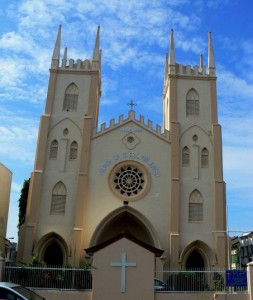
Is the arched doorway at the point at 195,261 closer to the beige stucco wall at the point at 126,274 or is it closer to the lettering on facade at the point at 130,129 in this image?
the lettering on facade at the point at 130,129

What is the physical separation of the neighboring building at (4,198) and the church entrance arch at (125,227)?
9.06 m

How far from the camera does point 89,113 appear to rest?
29609mm

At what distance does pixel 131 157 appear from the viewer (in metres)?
28.5

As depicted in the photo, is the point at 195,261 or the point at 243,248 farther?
the point at 243,248

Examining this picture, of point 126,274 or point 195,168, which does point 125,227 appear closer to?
point 195,168

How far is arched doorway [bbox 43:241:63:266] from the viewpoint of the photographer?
27062 mm

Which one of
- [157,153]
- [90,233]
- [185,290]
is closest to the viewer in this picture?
[185,290]

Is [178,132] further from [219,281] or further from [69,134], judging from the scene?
[219,281]

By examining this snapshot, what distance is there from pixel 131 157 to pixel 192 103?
6231mm

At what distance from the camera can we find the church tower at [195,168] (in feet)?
86.9

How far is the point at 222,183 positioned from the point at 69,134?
10963mm

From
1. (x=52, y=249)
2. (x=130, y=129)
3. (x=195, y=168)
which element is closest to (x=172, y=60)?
(x=130, y=129)

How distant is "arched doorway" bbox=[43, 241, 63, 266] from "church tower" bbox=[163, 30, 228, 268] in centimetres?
727

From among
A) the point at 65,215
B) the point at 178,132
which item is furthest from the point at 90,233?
the point at 178,132
